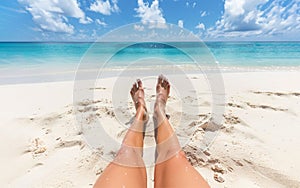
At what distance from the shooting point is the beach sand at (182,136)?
151 cm

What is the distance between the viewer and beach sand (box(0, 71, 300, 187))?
4.96 feet

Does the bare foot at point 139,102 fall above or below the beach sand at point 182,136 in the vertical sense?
above

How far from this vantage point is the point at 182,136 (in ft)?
6.68

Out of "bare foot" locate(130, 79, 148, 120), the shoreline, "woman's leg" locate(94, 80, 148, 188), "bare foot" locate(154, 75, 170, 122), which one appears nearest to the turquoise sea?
the shoreline

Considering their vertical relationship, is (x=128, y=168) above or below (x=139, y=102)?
below

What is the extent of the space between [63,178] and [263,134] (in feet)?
6.18

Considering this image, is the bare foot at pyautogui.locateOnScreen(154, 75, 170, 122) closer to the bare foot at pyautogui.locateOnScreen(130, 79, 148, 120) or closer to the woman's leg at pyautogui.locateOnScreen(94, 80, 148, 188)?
the bare foot at pyautogui.locateOnScreen(130, 79, 148, 120)

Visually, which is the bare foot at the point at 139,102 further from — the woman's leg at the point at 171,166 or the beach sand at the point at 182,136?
the woman's leg at the point at 171,166

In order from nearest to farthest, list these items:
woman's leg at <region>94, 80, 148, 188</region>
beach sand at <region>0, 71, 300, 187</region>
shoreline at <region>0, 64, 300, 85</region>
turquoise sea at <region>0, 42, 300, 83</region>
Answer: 1. woman's leg at <region>94, 80, 148, 188</region>
2. beach sand at <region>0, 71, 300, 187</region>
3. shoreline at <region>0, 64, 300, 85</region>
4. turquoise sea at <region>0, 42, 300, 83</region>

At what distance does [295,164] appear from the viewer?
5.18 feet

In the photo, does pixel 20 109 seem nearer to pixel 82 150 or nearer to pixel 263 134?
pixel 82 150

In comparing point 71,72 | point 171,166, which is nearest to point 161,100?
point 171,166

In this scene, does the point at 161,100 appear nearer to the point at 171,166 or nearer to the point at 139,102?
the point at 139,102

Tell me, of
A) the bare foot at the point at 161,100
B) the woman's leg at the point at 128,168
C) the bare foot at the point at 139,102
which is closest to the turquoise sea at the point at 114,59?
the bare foot at the point at 139,102
